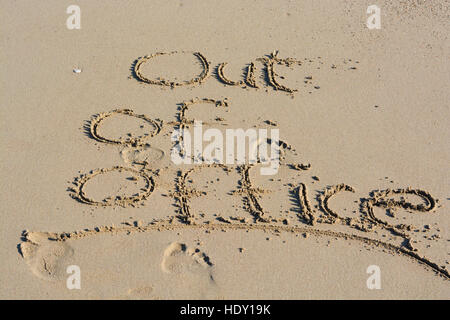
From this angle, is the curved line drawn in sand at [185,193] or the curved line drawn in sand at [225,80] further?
the curved line drawn in sand at [225,80]

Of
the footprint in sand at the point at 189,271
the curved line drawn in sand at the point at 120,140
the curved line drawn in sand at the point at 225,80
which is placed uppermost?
the curved line drawn in sand at the point at 225,80

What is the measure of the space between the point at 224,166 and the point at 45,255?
1.85 m

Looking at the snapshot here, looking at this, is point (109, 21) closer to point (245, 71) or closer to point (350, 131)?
point (245, 71)

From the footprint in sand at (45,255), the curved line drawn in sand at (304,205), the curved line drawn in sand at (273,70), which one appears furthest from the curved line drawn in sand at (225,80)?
the footprint in sand at (45,255)

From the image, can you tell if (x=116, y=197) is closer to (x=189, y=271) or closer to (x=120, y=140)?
(x=120, y=140)

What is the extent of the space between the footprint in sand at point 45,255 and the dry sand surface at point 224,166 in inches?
0.5

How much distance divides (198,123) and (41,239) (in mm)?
2029

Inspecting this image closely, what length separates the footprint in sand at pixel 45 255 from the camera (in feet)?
14.0

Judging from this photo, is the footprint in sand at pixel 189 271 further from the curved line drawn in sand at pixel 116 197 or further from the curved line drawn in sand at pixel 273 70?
the curved line drawn in sand at pixel 273 70

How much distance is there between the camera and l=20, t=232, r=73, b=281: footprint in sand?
169 inches

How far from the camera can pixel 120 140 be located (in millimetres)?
5438

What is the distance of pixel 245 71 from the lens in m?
6.39

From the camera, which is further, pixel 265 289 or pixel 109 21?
pixel 109 21

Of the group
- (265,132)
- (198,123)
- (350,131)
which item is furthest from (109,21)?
(350,131)
